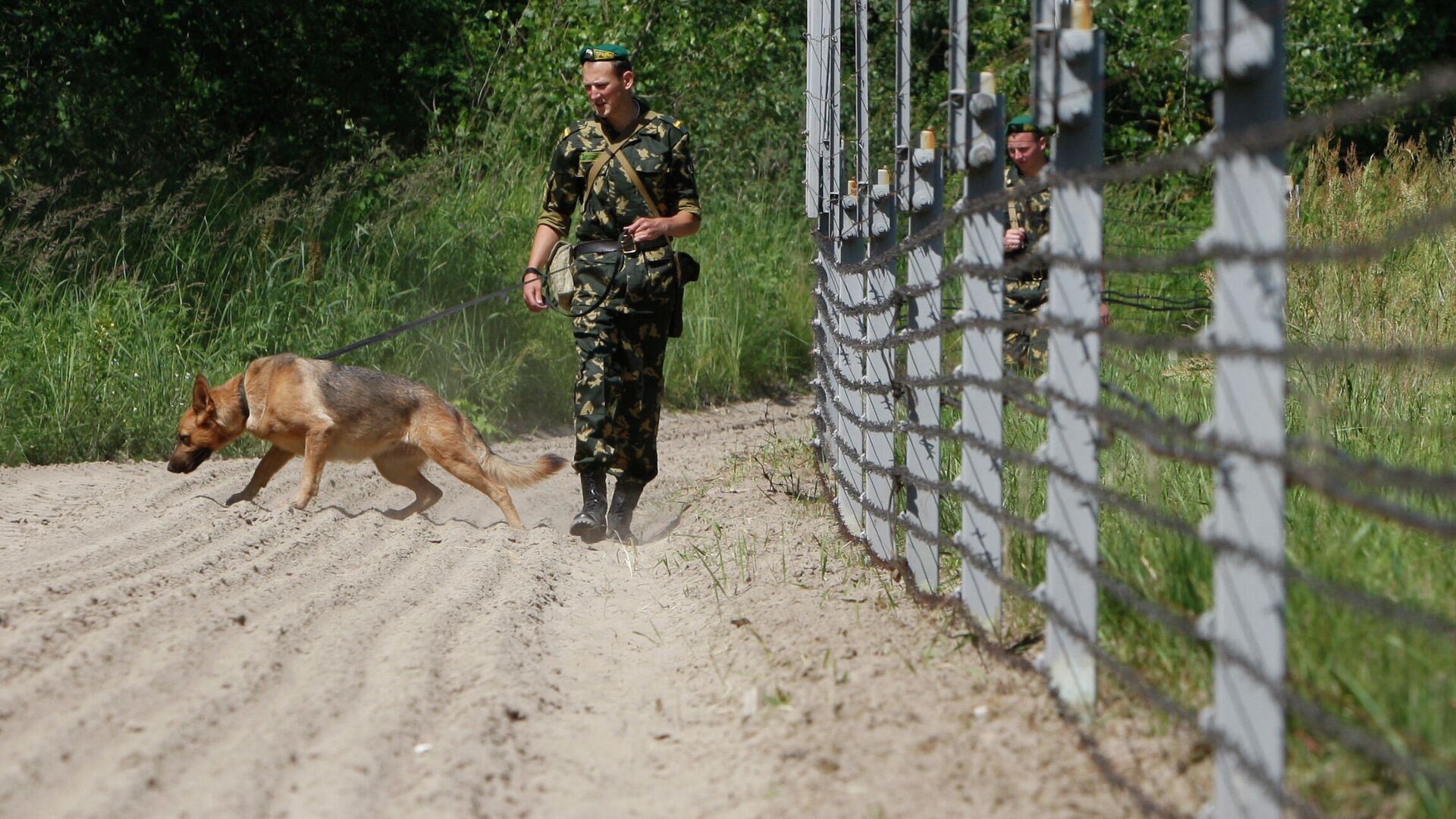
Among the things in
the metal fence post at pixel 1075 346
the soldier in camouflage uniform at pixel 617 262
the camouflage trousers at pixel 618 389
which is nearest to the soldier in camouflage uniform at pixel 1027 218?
the soldier in camouflage uniform at pixel 617 262

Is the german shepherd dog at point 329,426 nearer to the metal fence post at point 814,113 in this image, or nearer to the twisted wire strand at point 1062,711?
the metal fence post at point 814,113

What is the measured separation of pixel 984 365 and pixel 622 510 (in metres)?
3.49

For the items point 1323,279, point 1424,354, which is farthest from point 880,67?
point 1424,354

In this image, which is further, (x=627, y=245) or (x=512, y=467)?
(x=512, y=467)

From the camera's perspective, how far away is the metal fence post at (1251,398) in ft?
8.01

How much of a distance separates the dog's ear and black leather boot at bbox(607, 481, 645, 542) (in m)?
2.48

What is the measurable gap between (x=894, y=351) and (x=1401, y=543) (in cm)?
205

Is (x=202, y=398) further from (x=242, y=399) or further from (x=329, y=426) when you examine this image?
Answer: (x=329, y=426)

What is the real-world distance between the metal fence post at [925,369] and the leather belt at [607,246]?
1921 millimetres

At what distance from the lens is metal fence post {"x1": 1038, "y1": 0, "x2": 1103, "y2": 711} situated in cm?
328

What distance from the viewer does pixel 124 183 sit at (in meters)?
12.1

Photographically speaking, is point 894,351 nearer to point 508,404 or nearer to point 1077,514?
point 1077,514

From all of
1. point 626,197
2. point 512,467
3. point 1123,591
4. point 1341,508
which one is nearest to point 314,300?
point 512,467

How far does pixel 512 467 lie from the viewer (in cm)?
802
